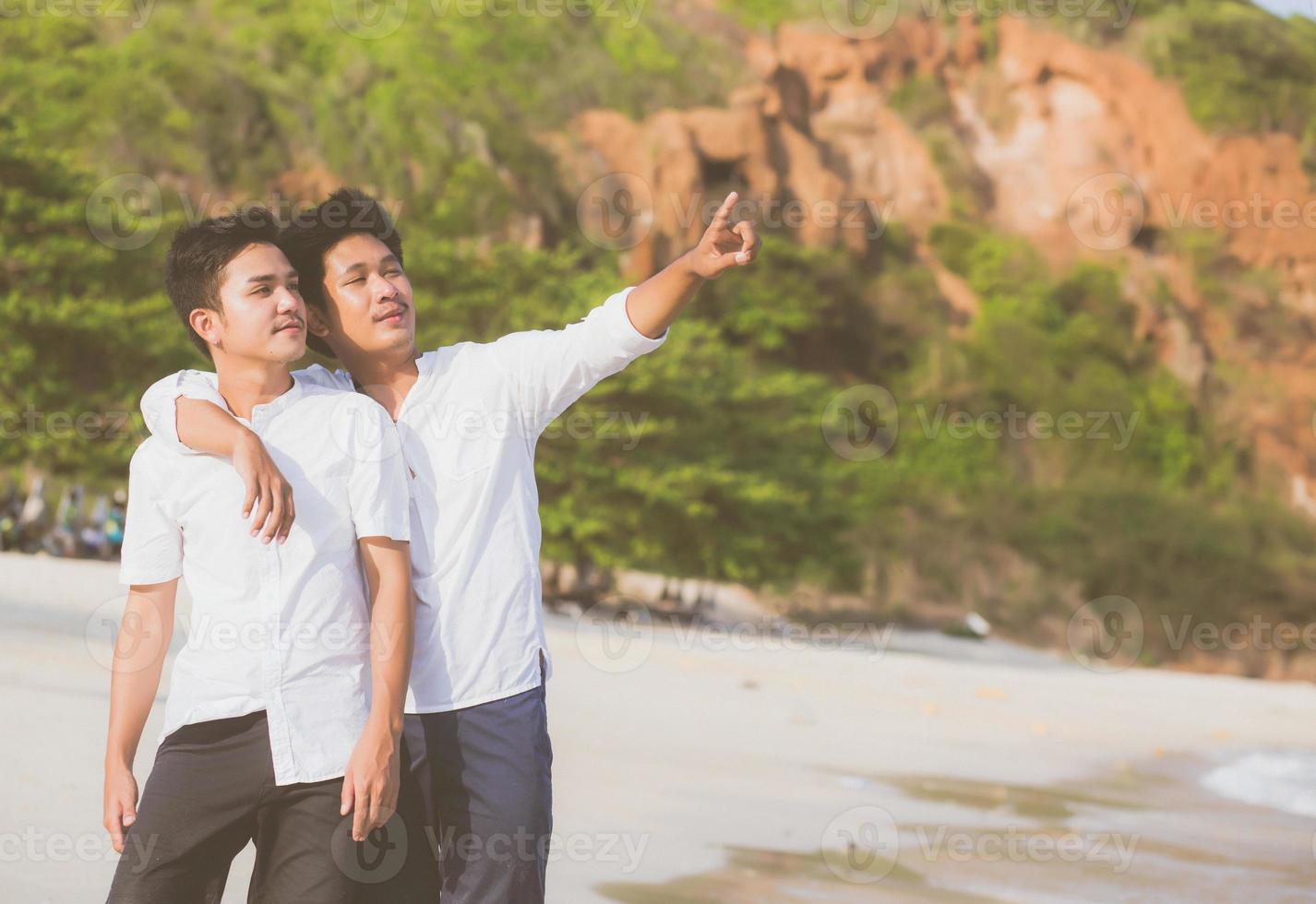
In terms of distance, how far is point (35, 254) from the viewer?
18.8m

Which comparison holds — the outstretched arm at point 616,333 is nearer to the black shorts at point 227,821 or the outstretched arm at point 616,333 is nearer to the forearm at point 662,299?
the forearm at point 662,299

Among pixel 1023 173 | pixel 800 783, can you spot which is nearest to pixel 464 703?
pixel 800 783

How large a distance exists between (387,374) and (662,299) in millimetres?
559

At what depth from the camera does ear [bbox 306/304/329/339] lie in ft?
9.40

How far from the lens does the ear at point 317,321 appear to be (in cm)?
287

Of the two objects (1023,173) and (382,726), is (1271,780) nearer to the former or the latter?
(382,726)

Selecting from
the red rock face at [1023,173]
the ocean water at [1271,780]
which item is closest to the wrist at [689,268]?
the ocean water at [1271,780]

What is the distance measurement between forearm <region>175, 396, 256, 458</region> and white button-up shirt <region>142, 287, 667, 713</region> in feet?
0.10

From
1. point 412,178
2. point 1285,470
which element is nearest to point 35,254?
point 412,178

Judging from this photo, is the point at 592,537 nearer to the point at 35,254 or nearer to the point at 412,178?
the point at 35,254

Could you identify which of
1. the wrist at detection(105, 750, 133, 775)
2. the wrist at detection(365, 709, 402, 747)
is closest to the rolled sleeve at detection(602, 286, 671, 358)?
the wrist at detection(365, 709, 402, 747)

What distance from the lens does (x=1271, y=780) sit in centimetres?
978

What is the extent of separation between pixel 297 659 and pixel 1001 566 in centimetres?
3102

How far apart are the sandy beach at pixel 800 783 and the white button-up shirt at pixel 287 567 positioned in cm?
209
